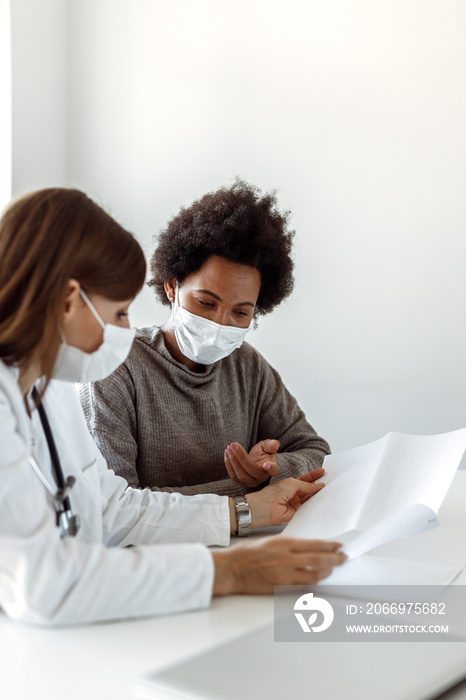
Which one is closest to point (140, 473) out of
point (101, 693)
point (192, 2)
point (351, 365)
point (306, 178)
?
Answer: point (101, 693)

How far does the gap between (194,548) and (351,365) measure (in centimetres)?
199

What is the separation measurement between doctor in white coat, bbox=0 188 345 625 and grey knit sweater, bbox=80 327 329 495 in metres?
0.36

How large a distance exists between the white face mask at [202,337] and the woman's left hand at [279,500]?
439 mm

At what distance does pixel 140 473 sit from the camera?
1.67 metres

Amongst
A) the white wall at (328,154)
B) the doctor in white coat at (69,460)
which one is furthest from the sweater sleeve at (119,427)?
the white wall at (328,154)

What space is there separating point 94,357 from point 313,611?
0.46m

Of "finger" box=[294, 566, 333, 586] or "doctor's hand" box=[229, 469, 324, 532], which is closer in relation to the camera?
"finger" box=[294, 566, 333, 586]

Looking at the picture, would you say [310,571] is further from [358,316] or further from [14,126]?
[14,126]

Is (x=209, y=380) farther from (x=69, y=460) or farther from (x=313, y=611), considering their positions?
(x=313, y=611)

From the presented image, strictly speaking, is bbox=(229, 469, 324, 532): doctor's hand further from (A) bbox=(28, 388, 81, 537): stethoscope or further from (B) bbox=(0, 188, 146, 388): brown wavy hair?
(B) bbox=(0, 188, 146, 388): brown wavy hair

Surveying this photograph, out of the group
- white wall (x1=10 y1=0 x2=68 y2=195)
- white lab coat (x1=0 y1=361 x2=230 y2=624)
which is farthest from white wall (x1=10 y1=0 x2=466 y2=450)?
white lab coat (x1=0 y1=361 x2=230 y2=624)

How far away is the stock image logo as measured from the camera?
87cm

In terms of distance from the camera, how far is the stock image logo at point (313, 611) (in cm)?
87

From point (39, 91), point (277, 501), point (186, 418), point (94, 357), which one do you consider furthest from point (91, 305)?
point (39, 91)
